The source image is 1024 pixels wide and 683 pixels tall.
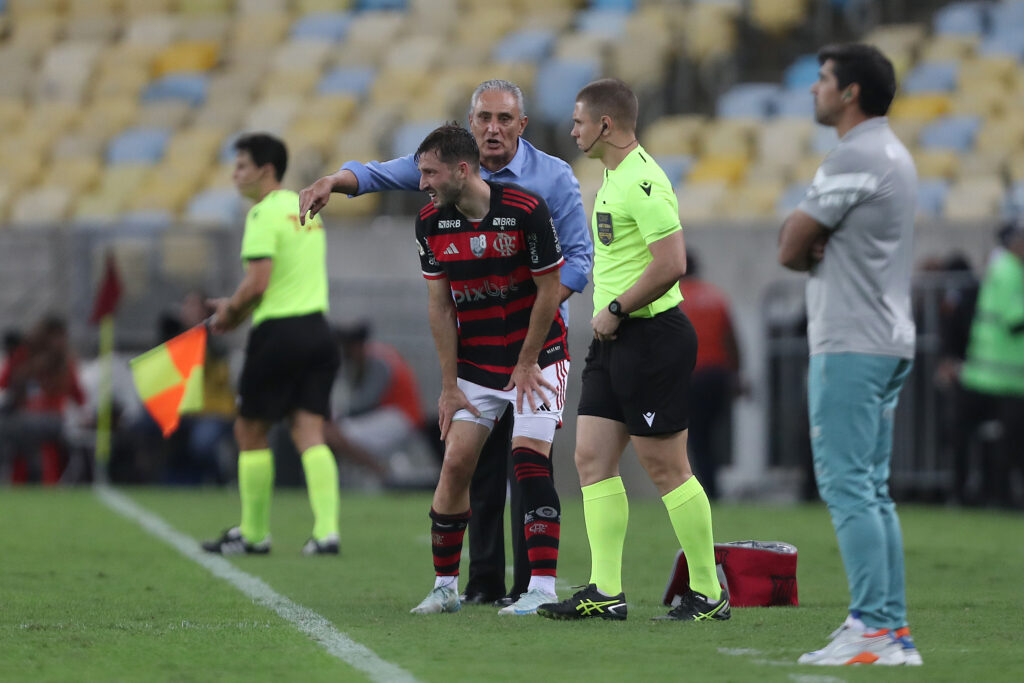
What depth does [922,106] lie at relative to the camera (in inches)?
704

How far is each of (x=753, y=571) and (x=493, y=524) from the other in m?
1.12

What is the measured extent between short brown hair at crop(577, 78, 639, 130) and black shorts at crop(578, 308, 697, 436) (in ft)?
2.52

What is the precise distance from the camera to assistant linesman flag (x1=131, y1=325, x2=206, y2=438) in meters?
9.04

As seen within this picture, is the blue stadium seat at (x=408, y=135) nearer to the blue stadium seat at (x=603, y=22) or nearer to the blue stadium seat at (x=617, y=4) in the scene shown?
the blue stadium seat at (x=603, y=22)

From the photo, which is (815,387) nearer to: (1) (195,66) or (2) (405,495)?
(2) (405,495)

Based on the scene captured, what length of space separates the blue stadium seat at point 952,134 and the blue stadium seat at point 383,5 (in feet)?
27.7

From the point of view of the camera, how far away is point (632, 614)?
20.8 ft

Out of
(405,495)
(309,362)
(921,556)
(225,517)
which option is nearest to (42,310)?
(405,495)

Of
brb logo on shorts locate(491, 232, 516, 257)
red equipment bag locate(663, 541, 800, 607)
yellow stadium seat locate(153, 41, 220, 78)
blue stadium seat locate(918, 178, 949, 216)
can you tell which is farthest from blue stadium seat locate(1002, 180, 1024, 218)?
yellow stadium seat locate(153, 41, 220, 78)

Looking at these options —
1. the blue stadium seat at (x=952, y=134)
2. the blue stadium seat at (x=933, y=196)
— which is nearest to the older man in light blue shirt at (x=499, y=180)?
the blue stadium seat at (x=933, y=196)

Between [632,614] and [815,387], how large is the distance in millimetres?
1712

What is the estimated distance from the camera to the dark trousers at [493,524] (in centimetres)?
677

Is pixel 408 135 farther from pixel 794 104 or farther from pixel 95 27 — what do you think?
pixel 95 27

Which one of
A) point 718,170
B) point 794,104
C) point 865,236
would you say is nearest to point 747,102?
point 794,104
